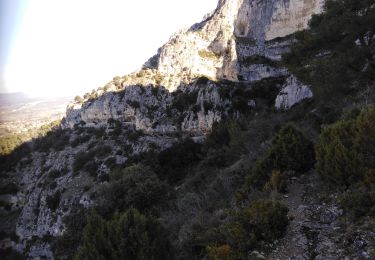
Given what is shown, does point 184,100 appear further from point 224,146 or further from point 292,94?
point 224,146

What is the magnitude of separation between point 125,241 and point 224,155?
19.6m

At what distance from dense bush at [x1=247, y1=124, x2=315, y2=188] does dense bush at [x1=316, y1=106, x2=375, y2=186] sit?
1790 mm

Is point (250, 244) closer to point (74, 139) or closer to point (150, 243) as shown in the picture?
point (150, 243)

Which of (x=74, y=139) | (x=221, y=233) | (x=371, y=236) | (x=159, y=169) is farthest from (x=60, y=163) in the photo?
(x=371, y=236)

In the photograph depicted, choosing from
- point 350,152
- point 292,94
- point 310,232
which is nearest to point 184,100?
point 292,94

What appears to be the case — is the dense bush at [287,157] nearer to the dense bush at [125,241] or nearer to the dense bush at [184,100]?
the dense bush at [125,241]

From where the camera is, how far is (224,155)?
2788cm

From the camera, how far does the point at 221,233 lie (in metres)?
8.30

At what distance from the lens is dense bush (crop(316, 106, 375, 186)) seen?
798 centimetres

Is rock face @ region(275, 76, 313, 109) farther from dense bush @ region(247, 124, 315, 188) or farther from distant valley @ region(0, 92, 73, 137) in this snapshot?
distant valley @ region(0, 92, 73, 137)

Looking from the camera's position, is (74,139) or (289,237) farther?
(74,139)

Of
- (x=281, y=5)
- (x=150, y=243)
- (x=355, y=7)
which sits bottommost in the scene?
(x=150, y=243)

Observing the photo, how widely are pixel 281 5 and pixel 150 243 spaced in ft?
167

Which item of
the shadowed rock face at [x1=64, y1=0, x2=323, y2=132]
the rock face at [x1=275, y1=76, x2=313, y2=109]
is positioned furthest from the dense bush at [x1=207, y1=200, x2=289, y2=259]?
the shadowed rock face at [x1=64, y1=0, x2=323, y2=132]
